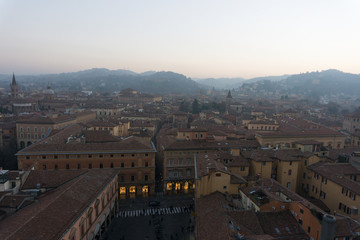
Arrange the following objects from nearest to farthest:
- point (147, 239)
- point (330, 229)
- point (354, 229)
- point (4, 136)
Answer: point (330, 229) < point (354, 229) < point (147, 239) < point (4, 136)

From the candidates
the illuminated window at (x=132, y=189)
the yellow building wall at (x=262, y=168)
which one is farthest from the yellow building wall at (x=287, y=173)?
the illuminated window at (x=132, y=189)

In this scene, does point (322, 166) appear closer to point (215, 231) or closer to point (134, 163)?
point (215, 231)

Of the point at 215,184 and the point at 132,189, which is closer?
the point at 215,184

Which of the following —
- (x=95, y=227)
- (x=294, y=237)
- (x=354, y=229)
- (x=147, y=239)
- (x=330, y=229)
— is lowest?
(x=147, y=239)

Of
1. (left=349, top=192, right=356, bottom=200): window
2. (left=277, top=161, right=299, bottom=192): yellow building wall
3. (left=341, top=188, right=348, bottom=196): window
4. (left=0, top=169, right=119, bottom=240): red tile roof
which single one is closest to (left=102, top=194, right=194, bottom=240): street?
(left=0, top=169, right=119, bottom=240): red tile roof

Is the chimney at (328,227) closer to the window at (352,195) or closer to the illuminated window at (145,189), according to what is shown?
the window at (352,195)

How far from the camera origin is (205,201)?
88.6ft

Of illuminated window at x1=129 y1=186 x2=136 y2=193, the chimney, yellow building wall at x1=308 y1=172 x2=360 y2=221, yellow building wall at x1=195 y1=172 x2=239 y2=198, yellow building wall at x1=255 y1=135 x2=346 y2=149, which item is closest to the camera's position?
the chimney

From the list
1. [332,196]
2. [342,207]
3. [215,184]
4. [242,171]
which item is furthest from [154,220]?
[342,207]

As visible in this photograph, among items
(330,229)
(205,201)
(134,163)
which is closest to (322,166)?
(205,201)

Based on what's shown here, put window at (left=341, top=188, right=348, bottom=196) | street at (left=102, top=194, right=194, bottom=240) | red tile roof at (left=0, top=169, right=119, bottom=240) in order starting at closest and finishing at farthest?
red tile roof at (left=0, top=169, right=119, bottom=240) → window at (left=341, top=188, right=348, bottom=196) → street at (left=102, top=194, right=194, bottom=240)

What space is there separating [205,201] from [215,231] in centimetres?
674

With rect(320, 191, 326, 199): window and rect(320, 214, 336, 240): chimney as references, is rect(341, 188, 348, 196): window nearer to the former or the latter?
rect(320, 191, 326, 199): window

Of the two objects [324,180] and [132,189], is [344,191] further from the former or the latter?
[132,189]
